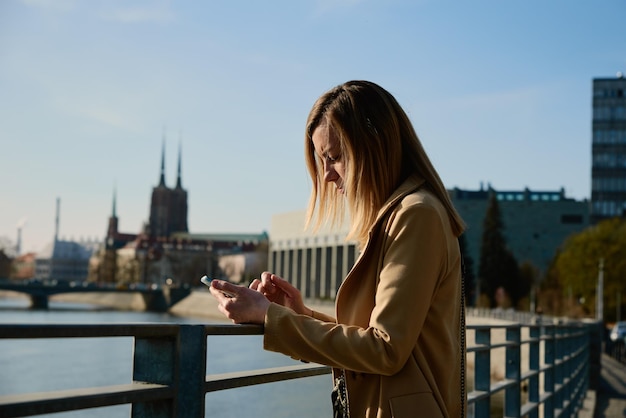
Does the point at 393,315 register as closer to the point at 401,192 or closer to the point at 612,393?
the point at 401,192

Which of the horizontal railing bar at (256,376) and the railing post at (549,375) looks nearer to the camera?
the horizontal railing bar at (256,376)

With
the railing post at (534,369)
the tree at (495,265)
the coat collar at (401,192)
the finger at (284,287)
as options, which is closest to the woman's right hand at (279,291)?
the finger at (284,287)

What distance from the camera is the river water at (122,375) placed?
746 inches

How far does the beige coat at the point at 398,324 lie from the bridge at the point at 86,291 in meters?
88.0

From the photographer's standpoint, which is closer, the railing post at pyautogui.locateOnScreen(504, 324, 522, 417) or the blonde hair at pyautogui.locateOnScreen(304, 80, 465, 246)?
the blonde hair at pyautogui.locateOnScreen(304, 80, 465, 246)

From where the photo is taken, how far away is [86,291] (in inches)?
3905

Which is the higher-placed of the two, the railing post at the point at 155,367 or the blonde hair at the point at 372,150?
the blonde hair at the point at 372,150

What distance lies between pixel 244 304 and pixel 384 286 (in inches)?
18.0

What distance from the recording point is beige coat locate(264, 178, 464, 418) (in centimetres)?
246

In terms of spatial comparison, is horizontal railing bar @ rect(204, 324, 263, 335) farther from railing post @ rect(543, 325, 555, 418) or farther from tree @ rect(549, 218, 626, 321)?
tree @ rect(549, 218, 626, 321)

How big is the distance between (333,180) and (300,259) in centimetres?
9808

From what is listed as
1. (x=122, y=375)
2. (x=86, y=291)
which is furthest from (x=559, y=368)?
(x=86, y=291)

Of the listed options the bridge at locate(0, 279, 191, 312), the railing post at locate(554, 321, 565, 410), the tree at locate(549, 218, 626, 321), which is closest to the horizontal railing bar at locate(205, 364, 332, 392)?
the railing post at locate(554, 321, 565, 410)

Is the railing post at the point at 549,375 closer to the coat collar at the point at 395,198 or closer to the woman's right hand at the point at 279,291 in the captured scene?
the woman's right hand at the point at 279,291
